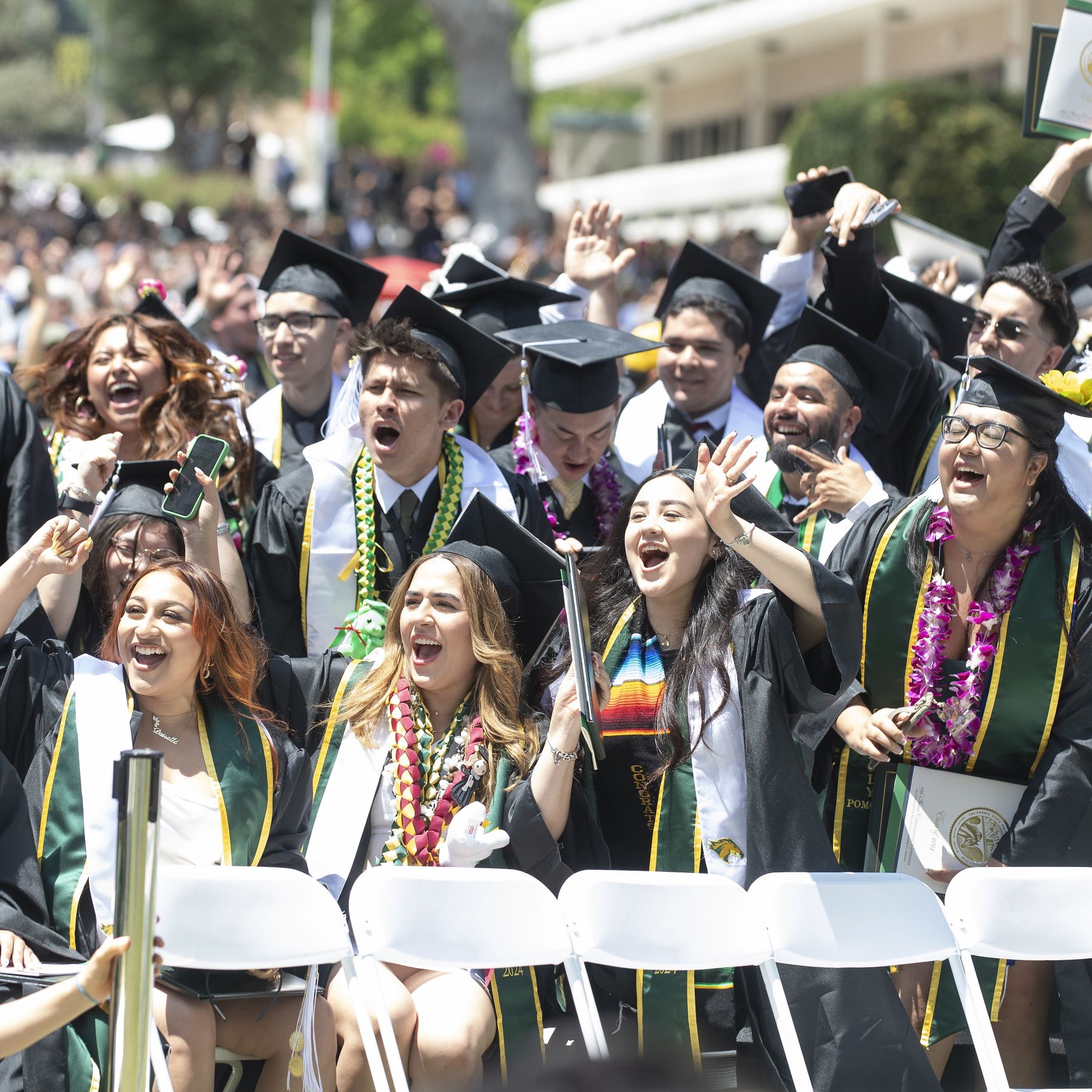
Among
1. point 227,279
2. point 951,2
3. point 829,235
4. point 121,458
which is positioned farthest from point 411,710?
point 951,2

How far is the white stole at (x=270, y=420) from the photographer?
546 cm

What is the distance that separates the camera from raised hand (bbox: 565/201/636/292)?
18.8ft

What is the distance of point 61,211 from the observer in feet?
62.3

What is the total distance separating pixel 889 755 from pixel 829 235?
6.91 feet

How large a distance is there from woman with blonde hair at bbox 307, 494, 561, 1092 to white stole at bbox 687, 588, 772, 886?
43 cm

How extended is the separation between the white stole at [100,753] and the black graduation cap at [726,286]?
9.17 ft

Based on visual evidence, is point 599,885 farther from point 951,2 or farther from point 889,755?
point 951,2

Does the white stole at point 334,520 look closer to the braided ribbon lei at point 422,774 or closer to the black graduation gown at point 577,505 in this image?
the black graduation gown at point 577,505

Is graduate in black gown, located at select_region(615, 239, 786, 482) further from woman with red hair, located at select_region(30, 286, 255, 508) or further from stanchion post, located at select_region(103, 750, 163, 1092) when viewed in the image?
stanchion post, located at select_region(103, 750, 163, 1092)

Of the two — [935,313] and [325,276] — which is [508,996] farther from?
[935,313]

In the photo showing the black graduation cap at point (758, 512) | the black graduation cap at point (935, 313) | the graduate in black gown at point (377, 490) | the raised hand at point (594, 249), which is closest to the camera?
the black graduation cap at point (758, 512)

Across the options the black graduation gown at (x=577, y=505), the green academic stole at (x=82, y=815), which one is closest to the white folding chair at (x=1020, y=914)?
the green academic stole at (x=82, y=815)

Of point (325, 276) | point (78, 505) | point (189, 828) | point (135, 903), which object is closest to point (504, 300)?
point (325, 276)

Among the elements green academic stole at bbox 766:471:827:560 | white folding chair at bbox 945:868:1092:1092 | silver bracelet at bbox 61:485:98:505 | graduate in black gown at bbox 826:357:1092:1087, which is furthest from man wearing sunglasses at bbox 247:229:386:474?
white folding chair at bbox 945:868:1092:1092
